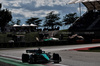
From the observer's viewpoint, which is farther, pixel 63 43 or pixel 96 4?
pixel 96 4

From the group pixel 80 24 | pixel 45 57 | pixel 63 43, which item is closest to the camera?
pixel 45 57

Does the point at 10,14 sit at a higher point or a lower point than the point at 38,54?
A: higher

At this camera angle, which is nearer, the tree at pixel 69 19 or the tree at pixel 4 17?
the tree at pixel 4 17

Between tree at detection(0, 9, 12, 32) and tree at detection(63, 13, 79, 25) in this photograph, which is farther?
tree at detection(63, 13, 79, 25)

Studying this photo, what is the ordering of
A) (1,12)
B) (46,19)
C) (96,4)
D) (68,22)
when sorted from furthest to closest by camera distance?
(68,22), (46,19), (1,12), (96,4)

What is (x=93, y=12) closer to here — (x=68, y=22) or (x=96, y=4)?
(x=96, y=4)

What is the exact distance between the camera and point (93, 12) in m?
49.9

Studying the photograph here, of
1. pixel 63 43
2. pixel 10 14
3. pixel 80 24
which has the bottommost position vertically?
pixel 63 43

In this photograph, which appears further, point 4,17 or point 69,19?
point 69,19

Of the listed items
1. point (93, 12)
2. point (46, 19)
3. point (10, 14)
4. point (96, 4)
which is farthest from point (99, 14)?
point (46, 19)

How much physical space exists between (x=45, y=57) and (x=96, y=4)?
181 feet

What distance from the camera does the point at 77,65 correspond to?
10.1 meters

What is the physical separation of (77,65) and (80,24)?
3930 centimetres

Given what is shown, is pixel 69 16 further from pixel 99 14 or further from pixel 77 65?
pixel 77 65
